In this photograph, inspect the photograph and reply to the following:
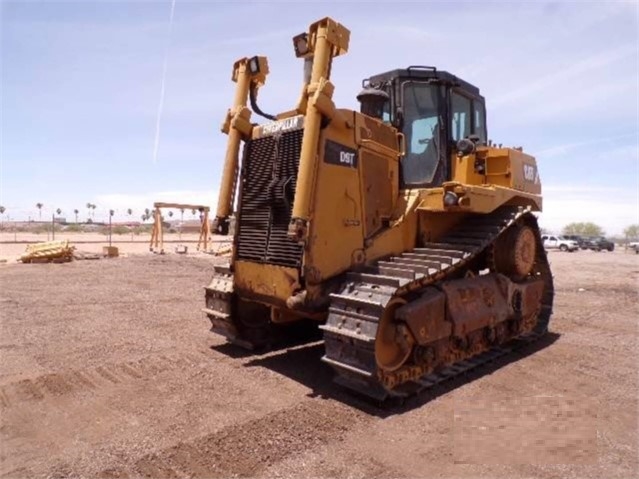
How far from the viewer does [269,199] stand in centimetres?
597

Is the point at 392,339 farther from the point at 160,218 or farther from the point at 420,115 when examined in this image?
the point at 160,218

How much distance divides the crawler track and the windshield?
3.34ft

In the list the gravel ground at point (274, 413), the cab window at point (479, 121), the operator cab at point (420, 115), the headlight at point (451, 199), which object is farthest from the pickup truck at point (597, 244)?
the headlight at point (451, 199)

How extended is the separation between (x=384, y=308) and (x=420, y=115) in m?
3.43

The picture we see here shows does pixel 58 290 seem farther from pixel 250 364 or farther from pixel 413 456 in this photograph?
pixel 413 456

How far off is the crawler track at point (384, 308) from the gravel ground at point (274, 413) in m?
0.23

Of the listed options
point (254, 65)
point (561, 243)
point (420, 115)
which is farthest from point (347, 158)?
point (561, 243)

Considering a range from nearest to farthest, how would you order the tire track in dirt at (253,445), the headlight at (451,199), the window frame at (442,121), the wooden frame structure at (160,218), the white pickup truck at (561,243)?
the tire track in dirt at (253,445) < the headlight at (451,199) < the window frame at (442,121) < the wooden frame structure at (160,218) < the white pickup truck at (561,243)

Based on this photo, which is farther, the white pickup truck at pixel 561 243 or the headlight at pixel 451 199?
the white pickup truck at pixel 561 243

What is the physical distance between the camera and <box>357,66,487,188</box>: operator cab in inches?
266

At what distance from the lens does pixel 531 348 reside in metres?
7.36

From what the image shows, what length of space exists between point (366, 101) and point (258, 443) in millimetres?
4698

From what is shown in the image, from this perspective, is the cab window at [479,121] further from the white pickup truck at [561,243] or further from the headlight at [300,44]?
the white pickup truck at [561,243]

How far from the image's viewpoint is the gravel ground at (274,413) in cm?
367
